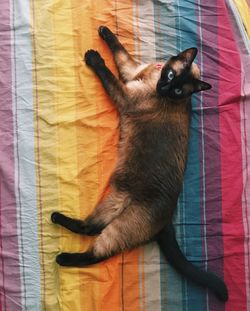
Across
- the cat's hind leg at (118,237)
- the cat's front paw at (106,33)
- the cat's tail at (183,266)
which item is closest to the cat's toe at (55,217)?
the cat's hind leg at (118,237)

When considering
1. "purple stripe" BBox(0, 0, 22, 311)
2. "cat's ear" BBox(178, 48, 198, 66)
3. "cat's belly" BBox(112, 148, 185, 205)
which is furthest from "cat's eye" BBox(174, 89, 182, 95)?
"purple stripe" BBox(0, 0, 22, 311)

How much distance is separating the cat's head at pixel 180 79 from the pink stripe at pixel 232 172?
14 centimetres

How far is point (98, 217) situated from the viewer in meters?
1.69

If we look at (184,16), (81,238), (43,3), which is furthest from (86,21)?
(81,238)

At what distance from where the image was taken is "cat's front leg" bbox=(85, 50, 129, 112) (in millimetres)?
1716

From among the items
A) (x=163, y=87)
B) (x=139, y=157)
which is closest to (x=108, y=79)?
(x=163, y=87)

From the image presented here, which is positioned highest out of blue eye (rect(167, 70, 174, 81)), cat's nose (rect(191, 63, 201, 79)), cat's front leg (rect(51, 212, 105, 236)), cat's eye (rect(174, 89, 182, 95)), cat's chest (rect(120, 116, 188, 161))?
cat's nose (rect(191, 63, 201, 79))

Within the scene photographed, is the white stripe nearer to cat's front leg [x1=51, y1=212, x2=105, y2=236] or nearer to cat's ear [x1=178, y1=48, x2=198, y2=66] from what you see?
cat's front leg [x1=51, y1=212, x2=105, y2=236]

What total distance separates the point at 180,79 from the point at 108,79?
10.3 inches

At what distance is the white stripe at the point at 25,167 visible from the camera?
167 cm

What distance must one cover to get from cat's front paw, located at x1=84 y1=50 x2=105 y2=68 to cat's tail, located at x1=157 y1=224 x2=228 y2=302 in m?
0.65

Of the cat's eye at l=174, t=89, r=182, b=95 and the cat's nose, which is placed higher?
the cat's nose

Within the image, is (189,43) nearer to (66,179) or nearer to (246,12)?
(246,12)

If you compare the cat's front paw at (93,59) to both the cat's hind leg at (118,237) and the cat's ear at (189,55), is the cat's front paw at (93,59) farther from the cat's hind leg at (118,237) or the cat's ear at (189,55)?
the cat's hind leg at (118,237)
